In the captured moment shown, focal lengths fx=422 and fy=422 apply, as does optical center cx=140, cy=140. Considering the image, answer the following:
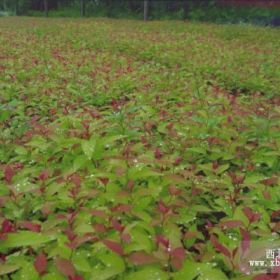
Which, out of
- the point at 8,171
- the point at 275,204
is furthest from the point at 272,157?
the point at 8,171

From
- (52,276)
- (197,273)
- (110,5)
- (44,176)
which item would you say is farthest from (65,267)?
(110,5)

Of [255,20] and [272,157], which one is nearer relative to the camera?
[272,157]

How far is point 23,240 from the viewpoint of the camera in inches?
72.6

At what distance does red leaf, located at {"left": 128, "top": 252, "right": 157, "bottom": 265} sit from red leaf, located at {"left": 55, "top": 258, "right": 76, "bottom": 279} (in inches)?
9.5

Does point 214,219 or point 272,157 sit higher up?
point 272,157

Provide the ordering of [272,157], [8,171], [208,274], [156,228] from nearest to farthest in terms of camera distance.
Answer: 1. [208,274]
2. [156,228]
3. [8,171]
4. [272,157]

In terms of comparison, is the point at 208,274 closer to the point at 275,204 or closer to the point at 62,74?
the point at 275,204

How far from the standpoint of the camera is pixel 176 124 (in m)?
3.69

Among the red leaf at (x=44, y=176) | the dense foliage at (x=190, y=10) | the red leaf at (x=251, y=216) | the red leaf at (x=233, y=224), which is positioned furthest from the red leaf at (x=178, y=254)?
the dense foliage at (x=190, y=10)

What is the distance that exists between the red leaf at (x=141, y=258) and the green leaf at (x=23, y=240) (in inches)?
15.1

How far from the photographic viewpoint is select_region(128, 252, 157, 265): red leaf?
174cm

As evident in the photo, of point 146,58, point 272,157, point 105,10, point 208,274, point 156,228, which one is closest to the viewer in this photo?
point 208,274

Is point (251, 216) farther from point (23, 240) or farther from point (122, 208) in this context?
point (23, 240)

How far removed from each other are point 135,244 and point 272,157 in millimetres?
1634
